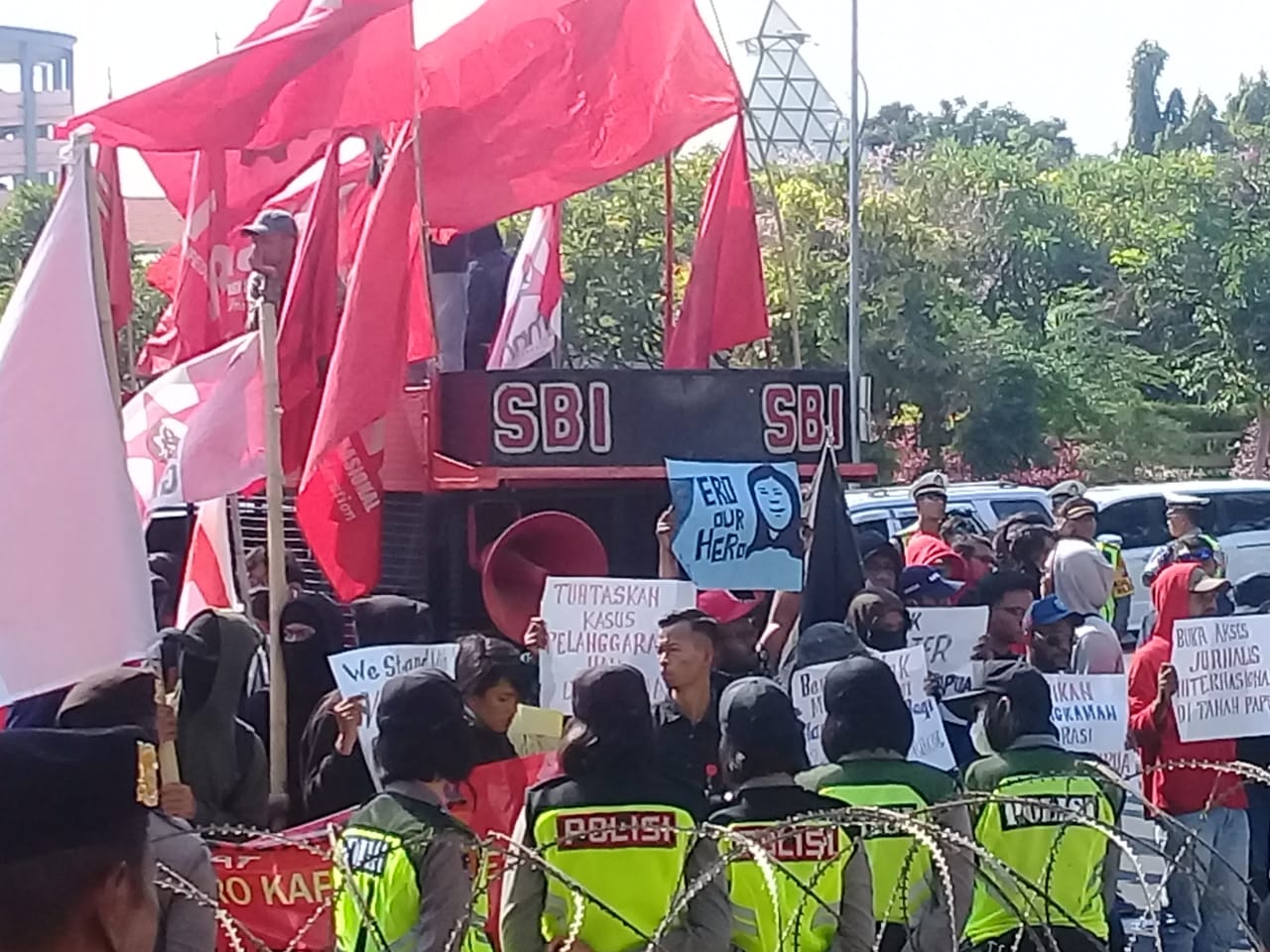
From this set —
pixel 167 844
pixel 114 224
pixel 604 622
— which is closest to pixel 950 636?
pixel 604 622

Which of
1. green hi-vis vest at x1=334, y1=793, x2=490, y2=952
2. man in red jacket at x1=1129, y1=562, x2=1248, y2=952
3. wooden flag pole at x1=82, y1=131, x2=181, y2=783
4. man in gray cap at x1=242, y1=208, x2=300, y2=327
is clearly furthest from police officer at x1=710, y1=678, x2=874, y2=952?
man in gray cap at x1=242, y1=208, x2=300, y2=327

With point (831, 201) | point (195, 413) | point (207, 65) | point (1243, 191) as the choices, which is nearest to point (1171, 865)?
point (195, 413)

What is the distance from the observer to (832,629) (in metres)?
6.75

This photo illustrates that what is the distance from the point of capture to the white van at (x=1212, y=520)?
18.0 metres

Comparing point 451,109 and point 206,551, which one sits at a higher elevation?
→ point 451,109

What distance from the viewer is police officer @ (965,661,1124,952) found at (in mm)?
5500

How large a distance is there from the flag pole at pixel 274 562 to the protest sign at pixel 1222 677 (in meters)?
3.03

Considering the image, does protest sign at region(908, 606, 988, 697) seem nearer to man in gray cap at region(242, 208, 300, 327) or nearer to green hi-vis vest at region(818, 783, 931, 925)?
green hi-vis vest at region(818, 783, 931, 925)

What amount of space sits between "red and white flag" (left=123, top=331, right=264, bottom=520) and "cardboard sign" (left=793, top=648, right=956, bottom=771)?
2.51 metres

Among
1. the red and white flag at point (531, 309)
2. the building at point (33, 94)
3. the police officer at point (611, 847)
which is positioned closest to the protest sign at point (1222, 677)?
the police officer at point (611, 847)

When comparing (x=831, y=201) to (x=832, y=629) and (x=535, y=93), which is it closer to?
(x=535, y=93)

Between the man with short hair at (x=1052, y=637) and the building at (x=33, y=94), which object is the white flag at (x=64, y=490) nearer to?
the man with short hair at (x=1052, y=637)

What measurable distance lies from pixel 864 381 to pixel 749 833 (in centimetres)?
1017

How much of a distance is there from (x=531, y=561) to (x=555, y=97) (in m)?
2.72
